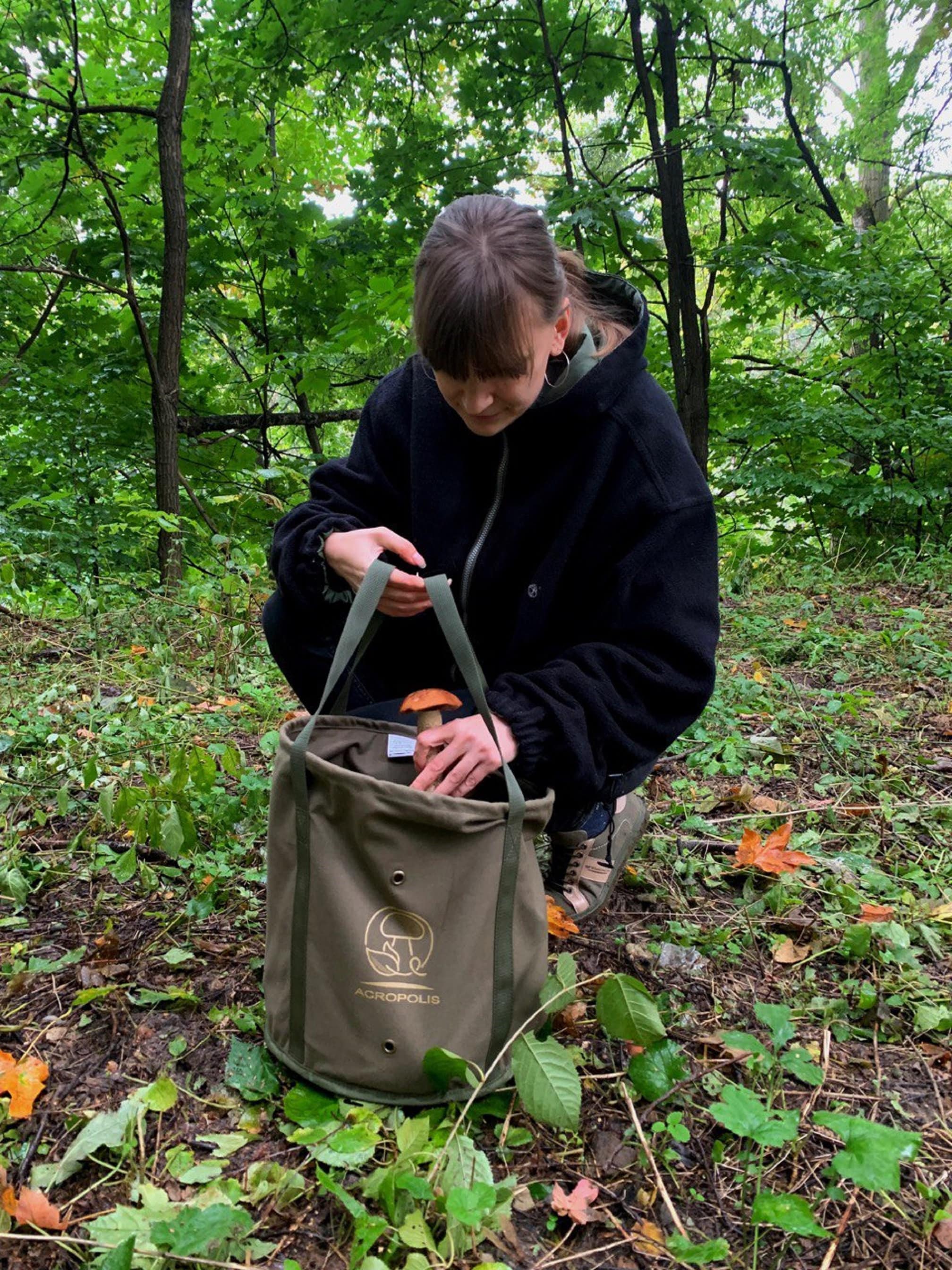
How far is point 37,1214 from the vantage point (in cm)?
103

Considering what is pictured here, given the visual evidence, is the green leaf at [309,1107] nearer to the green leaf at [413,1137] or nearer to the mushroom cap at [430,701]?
the green leaf at [413,1137]

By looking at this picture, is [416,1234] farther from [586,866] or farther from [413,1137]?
[586,866]

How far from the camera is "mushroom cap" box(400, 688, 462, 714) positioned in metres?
1.44

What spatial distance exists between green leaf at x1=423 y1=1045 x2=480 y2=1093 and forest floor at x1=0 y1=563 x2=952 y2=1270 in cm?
6

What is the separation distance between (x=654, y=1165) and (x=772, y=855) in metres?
0.88

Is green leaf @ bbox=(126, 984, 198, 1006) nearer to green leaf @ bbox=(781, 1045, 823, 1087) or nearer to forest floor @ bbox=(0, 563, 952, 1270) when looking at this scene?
forest floor @ bbox=(0, 563, 952, 1270)

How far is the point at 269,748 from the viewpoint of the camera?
7.96ft

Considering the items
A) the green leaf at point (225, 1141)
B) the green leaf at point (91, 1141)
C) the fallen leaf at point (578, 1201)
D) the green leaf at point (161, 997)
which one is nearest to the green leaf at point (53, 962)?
the green leaf at point (161, 997)

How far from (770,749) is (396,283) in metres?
3.63

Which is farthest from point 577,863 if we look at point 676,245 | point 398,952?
point 676,245

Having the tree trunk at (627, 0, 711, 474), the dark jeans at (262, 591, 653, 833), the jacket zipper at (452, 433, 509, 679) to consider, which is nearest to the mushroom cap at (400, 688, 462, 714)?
the dark jeans at (262, 591, 653, 833)

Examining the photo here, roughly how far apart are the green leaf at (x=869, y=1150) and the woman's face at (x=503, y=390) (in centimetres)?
113

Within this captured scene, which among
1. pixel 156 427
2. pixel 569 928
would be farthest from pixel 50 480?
pixel 569 928

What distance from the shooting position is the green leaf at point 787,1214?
3.14ft
